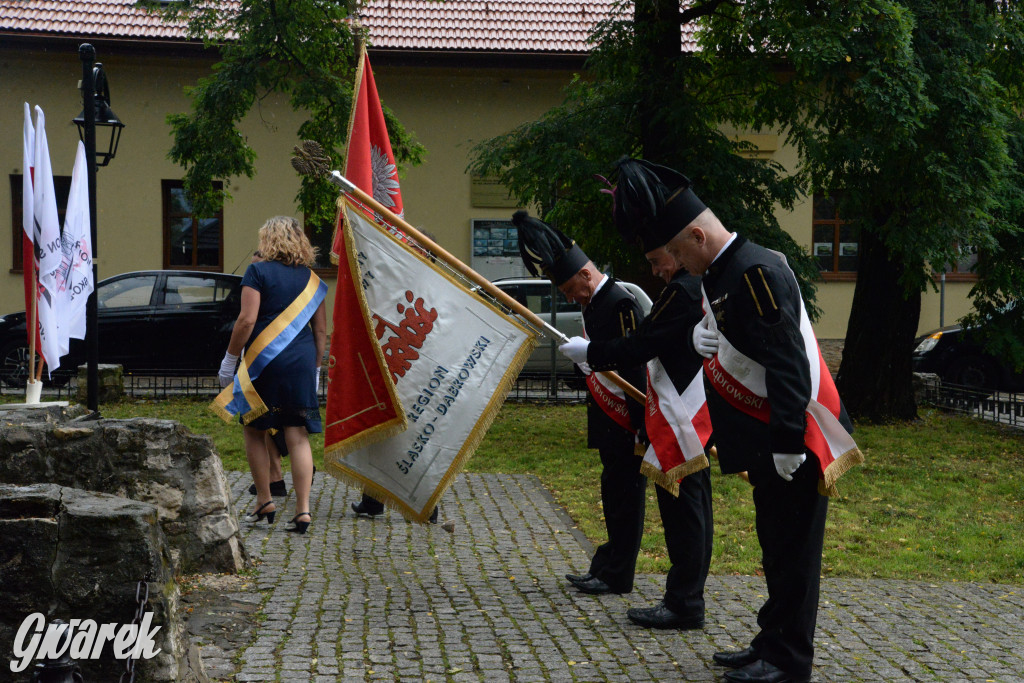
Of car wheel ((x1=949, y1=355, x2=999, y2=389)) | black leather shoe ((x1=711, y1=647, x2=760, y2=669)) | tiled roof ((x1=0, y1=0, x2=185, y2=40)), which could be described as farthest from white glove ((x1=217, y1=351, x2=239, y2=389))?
tiled roof ((x1=0, y1=0, x2=185, y2=40))

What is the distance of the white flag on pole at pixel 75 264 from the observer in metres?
8.16

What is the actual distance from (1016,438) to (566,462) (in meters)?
5.64

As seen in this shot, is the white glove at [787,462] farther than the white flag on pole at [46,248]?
No

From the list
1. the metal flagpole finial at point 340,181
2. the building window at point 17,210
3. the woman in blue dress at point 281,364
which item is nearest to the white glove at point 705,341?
the metal flagpole finial at point 340,181

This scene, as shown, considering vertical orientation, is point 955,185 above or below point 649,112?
below

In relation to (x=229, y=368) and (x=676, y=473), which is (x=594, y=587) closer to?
(x=676, y=473)

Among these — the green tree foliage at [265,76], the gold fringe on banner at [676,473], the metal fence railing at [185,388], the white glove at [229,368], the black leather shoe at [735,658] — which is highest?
the green tree foliage at [265,76]

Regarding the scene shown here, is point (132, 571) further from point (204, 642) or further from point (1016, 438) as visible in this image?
point (1016, 438)

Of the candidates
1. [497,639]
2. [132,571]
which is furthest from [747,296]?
[132,571]

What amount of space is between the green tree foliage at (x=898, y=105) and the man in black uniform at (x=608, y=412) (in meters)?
4.64

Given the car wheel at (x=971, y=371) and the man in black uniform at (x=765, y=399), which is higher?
the man in black uniform at (x=765, y=399)

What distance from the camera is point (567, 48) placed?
67.9ft

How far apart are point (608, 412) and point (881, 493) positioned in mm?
4323

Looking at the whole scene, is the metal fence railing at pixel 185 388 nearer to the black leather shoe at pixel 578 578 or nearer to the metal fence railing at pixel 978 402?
the metal fence railing at pixel 978 402
